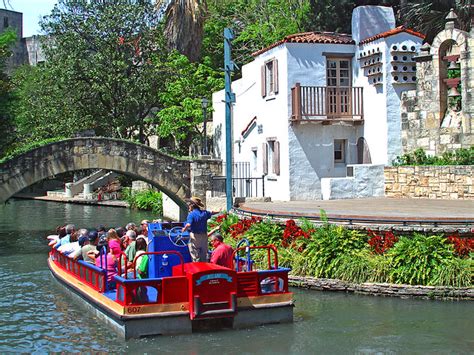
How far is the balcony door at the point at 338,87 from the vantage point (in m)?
28.0

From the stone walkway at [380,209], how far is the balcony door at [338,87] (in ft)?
11.7

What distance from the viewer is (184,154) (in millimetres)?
41406

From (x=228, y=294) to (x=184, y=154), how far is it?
27.7m

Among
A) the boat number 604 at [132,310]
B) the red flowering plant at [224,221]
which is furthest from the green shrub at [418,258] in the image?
the boat number 604 at [132,310]

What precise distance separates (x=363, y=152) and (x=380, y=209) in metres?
7.26

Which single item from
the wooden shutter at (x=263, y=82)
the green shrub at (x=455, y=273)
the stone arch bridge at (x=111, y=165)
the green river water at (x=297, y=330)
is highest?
the wooden shutter at (x=263, y=82)

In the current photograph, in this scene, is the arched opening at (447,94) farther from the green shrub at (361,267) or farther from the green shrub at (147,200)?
the green shrub at (147,200)

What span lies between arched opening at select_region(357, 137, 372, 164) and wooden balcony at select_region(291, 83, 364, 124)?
79 centimetres

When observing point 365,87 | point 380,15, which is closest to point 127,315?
point 365,87

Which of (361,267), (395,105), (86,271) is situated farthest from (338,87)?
(86,271)

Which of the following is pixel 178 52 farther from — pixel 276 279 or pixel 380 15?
pixel 276 279

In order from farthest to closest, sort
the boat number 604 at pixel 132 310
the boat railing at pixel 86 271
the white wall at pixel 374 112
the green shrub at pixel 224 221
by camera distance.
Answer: the white wall at pixel 374 112
the green shrub at pixel 224 221
the boat railing at pixel 86 271
the boat number 604 at pixel 132 310

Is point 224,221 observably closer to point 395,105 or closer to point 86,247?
point 86,247

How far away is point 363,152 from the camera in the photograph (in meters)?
28.7
